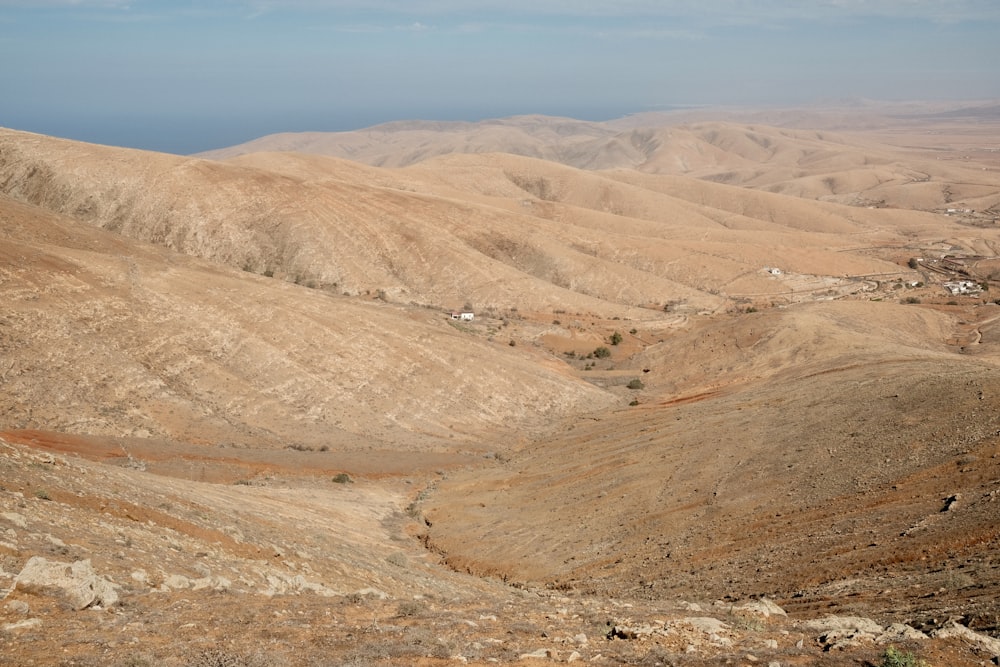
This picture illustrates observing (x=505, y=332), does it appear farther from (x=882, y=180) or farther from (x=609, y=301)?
(x=882, y=180)

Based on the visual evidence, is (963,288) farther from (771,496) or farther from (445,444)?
(771,496)

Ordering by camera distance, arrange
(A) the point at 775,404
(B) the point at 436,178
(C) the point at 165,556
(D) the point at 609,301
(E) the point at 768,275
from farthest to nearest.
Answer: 1. (B) the point at 436,178
2. (E) the point at 768,275
3. (D) the point at 609,301
4. (A) the point at 775,404
5. (C) the point at 165,556

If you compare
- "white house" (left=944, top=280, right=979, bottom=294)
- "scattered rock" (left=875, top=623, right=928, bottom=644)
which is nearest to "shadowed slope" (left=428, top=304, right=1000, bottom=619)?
"scattered rock" (left=875, top=623, right=928, bottom=644)

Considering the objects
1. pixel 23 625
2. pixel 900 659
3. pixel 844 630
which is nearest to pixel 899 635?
pixel 844 630

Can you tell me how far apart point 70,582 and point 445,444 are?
21.0 meters

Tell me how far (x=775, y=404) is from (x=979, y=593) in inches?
607

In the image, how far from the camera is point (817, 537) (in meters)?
15.9

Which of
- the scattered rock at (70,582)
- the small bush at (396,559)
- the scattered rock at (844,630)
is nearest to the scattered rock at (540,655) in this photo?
the scattered rock at (844,630)

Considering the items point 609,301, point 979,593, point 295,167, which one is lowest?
point 609,301

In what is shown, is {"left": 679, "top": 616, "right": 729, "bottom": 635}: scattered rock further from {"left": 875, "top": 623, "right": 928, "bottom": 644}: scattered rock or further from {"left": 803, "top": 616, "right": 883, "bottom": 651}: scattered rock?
{"left": 875, "top": 623, "right": 928, "bottom": 644}: scattered rock

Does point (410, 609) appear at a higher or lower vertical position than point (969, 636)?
lower

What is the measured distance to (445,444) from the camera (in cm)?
3050

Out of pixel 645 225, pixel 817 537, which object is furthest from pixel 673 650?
pixel 645 225

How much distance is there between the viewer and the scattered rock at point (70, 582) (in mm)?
9508
